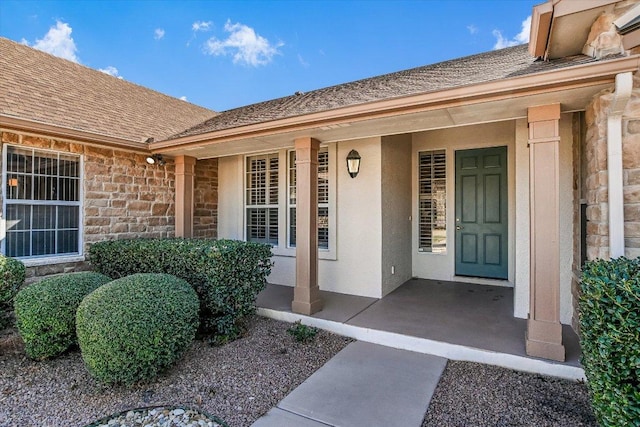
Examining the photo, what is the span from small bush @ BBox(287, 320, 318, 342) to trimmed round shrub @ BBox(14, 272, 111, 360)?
7.76 ft

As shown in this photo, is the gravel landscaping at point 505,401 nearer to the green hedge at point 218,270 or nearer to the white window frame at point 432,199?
the green hedge at point 218,270

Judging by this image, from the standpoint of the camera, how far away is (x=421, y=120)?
153 inches

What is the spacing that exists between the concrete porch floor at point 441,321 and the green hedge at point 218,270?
2.43 ft

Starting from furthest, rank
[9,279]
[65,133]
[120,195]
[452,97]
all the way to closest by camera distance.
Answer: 1. [120,195]
2. [65,133]
3. [9,279]
4. [452,97]

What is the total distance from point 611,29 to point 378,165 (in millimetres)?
3039

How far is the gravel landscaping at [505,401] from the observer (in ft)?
8.30

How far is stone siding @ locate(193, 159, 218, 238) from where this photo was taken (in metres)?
6.80

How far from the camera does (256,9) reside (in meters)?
9.72

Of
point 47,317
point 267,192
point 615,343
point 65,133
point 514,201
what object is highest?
point 65,133

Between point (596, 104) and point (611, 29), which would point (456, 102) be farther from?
point (611, 29)

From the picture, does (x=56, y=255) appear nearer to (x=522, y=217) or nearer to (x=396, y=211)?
(x=396, y=211)

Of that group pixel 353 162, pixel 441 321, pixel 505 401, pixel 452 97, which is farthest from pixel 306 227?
pixel 505 401

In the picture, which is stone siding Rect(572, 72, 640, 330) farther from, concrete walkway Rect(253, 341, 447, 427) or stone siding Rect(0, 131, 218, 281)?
stone siding Rect(0, 131, 218, 281)

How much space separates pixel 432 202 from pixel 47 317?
596 cm
